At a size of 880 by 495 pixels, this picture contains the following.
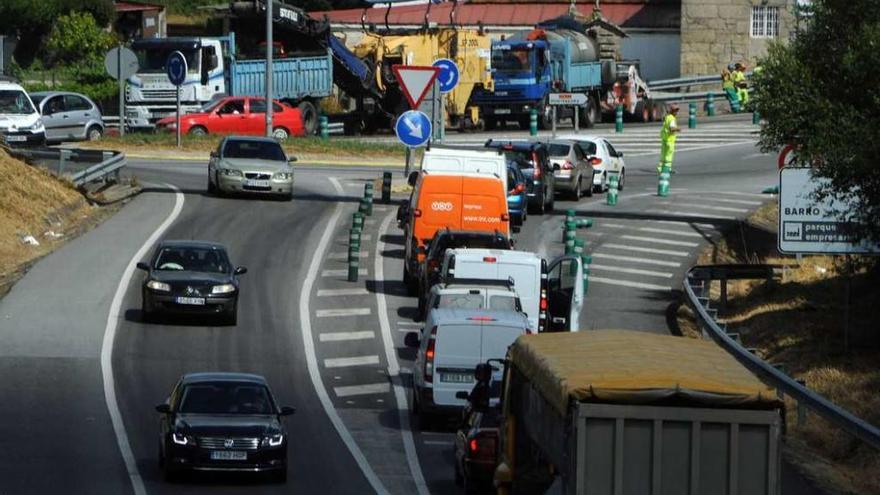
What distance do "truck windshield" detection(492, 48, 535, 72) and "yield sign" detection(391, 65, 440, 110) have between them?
78.5 ft

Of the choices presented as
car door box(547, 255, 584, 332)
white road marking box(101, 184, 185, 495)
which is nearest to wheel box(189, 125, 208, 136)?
white road marking box(101, 184, 185, 495)

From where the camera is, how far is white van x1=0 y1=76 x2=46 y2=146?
4697 cm

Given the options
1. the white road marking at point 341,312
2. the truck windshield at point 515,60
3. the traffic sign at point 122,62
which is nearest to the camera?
the white road marking at point 341,312

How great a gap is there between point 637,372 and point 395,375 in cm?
1407

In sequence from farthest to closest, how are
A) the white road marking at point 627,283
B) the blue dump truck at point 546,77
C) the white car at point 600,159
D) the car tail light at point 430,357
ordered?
1. the blue dump truck at point 546,77
2. the white car at point 600,159
3. the white road marking at point 627,283
4. the car tail light at point 430,357

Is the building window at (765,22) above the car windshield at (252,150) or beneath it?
above

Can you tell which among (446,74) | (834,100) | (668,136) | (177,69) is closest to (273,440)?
(834,100)

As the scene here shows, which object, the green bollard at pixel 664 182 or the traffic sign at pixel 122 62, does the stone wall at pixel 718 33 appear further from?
the traffic sign at pixel 122 62

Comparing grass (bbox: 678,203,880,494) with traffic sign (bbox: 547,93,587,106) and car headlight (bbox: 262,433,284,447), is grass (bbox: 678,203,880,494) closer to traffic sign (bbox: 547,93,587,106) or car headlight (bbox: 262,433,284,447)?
traffic sign (bbox: 547,93,587,106)

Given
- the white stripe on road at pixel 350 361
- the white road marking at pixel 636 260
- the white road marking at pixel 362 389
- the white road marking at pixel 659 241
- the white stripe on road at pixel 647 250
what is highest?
the white road marking at pixel 659 241

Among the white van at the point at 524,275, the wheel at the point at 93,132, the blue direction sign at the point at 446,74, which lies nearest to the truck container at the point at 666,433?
the white van at the point at 524,275

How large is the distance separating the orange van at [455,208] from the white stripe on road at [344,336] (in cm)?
249

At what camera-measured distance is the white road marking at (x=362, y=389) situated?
998 inches

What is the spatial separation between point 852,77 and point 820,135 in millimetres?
986
